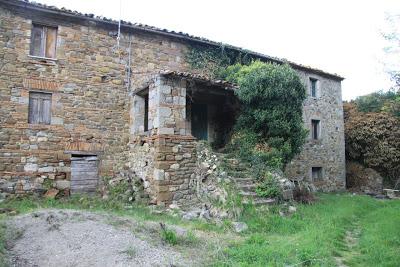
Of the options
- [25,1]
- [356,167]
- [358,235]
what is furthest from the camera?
[356,167]

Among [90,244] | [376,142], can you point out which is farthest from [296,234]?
[376,142]

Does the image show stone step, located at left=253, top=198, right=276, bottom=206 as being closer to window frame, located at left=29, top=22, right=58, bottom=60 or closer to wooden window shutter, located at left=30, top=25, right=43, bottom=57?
window frame, located at left=29, top=22, right=58, bottom=60


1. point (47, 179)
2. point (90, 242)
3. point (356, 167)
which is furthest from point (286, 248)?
point (356, 167)

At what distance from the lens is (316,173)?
16578mm

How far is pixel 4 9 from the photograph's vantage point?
9.57 metres

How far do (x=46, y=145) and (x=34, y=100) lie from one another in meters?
1.46

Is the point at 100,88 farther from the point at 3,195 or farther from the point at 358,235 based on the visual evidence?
the point at 358,235

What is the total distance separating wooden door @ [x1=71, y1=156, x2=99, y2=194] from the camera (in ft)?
33.2

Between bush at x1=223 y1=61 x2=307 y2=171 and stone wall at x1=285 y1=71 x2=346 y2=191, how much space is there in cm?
516

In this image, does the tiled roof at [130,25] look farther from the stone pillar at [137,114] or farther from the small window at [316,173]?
the small window at [316,173]

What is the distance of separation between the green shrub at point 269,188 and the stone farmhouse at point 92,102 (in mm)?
2079

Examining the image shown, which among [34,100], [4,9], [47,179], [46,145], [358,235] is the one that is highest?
[4,9]

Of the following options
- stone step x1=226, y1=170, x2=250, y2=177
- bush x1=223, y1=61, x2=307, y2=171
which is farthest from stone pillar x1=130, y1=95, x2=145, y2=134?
stone step x1=226, y1=170, x2=250, y2=177

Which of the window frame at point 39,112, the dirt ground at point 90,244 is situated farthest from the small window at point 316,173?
the window frame at point 39,112
